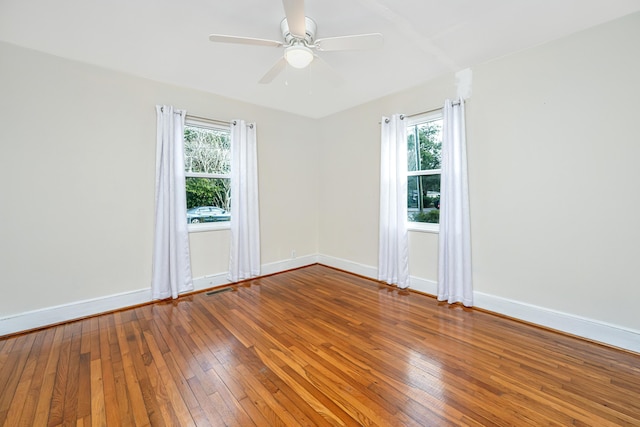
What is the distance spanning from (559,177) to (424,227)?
57.4 inches

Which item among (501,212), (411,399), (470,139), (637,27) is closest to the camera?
(411,399)

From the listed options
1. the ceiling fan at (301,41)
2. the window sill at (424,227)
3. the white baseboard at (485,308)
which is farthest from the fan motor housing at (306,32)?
the white baseboard at (485,308)

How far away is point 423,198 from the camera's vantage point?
3.61m

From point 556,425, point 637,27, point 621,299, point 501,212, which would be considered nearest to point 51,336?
point 556,425

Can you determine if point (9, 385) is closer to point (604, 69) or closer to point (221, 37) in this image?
point (221, 37)

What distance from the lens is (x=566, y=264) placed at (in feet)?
8.09

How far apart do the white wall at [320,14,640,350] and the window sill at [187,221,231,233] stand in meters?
2.90

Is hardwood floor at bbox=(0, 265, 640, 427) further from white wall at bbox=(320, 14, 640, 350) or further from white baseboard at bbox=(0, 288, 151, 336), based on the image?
white wall at bbox=(320, 14, 640, 350)

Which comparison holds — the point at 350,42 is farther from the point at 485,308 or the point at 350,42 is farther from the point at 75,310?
the point at 75,310

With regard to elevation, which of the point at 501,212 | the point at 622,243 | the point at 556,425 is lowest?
the point at 556,425

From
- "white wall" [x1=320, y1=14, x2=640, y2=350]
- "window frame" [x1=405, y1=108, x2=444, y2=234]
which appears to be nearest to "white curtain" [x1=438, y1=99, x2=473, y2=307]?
"white wall" [x1=320, y1=14, x2=640, y2=350]

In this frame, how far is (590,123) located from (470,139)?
0.96 metres

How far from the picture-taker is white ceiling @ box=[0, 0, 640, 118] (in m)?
2.02

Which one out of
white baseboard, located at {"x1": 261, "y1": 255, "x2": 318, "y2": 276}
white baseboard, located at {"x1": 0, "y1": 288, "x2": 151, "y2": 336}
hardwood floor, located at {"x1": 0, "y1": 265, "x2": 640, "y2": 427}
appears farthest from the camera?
white baseboard, located at {"x1": 261, "y1": 255, "x2": 318, "y2": 276}
